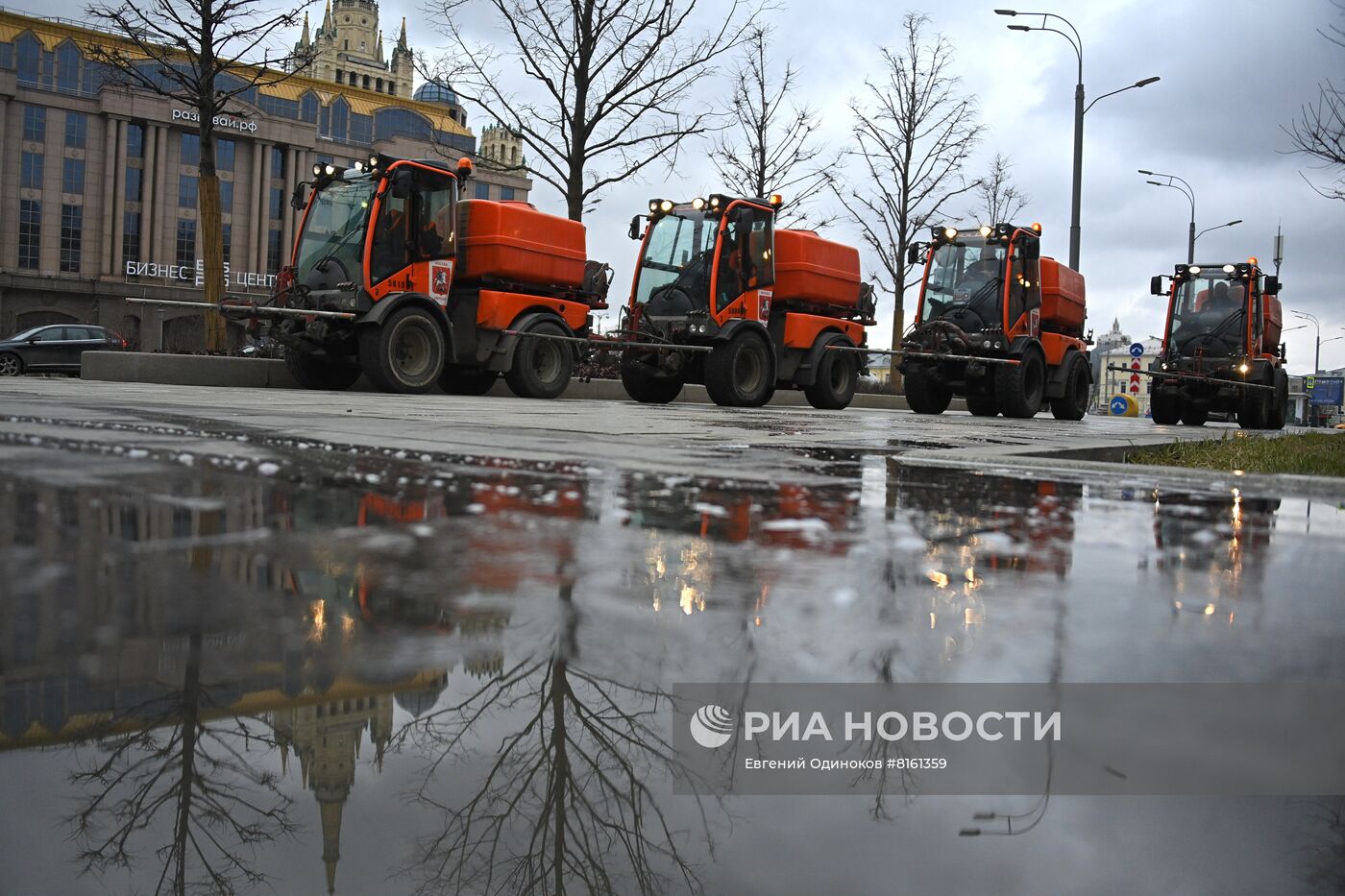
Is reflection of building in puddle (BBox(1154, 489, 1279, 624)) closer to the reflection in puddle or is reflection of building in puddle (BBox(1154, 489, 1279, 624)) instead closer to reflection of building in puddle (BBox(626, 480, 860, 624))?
the reflection in puddle

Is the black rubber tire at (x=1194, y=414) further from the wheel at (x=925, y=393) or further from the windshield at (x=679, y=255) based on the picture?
the windshield at (x=679, y=255)

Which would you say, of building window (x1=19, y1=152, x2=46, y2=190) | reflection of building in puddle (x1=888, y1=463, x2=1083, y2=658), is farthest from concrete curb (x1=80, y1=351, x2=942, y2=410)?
building window (x1=19, y1=152, x2=46, y2=190)

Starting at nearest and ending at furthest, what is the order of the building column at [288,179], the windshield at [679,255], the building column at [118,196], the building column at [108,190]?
the windshield at [679,255] → the building column at [108,190] → the building column at [118,196] → the building column at [288,179]

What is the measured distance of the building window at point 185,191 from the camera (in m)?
68.9

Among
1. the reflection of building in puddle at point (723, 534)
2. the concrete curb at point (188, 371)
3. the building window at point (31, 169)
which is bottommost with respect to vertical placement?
the reflection of building in puddle at point (723, 534)

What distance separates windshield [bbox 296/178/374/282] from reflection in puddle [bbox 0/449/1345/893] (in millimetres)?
12292

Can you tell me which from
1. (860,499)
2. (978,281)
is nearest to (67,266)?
(978,281)

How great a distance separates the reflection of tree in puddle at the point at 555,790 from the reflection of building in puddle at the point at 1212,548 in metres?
1.04

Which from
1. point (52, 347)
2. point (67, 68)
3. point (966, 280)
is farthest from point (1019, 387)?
point (67, 68)

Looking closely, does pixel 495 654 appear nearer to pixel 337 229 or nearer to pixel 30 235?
pixel 337 229

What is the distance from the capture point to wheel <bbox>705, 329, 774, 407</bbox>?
15.7m

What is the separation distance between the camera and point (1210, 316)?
2147 cm

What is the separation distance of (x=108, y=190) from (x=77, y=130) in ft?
12.3

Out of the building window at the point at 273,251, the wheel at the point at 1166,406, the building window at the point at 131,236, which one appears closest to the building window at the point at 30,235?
the building window at the point at 131,236
